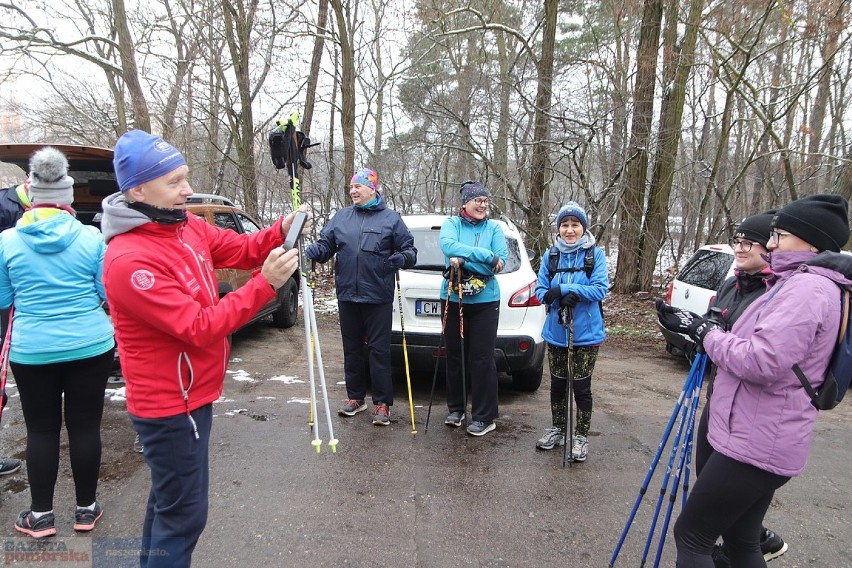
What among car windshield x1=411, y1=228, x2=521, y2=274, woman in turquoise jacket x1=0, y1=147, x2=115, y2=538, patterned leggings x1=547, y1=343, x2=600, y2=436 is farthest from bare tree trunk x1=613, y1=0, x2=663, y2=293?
woman in turquoise jacket x1=0, y1=147, x2=115, y2=538

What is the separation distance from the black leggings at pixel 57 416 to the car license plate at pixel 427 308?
2.60 metres

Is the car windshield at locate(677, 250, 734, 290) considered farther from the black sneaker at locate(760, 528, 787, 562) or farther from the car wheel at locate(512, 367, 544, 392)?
the black sneaker at locate(760, 528, 787, 562)

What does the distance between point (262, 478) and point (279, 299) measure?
15.3 feet

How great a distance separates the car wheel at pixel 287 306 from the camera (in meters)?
7.84

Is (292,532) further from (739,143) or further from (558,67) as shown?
(739,143)

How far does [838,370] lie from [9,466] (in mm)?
4529

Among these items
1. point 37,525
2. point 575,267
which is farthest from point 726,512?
point 37,525

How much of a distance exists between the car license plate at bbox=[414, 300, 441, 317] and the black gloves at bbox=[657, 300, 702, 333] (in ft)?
7.77

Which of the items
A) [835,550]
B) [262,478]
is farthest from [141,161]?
[835,550]

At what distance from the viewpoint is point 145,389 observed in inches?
71.7

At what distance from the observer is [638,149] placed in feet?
30.9

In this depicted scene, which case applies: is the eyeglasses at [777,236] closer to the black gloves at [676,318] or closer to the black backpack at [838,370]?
the black backpack at [838,370]

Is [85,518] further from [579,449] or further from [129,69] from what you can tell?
[129,69]

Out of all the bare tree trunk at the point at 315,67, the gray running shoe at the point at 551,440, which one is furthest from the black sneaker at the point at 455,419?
the bare tree trunk at the point at 315,67
